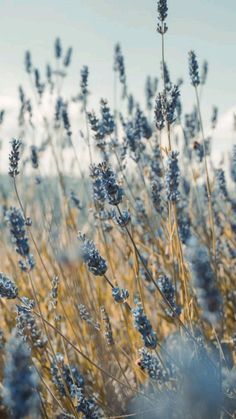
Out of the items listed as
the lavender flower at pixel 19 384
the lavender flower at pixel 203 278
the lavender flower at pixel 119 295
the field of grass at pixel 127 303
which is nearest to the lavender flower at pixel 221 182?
the field of grass at pixel 127 303

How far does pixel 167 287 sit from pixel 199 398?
414 millimetres

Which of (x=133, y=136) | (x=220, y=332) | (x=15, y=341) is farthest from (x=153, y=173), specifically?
(x=15, y=341)

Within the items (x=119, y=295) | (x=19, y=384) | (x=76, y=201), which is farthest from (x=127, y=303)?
(x=76, y=201)

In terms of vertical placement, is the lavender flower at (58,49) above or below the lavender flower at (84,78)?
above

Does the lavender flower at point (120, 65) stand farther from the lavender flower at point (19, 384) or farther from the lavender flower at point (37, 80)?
the lavender flower at point (19, 384)

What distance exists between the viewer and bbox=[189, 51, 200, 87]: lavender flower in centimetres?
205

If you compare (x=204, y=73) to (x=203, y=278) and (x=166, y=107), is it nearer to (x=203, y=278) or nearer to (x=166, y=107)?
(x=166, y=107)

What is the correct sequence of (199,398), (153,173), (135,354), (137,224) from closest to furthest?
(199,398) → (135,354) → (153,173) → (137,224)

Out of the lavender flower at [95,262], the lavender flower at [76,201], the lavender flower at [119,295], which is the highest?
the lavender flower at [76,201]

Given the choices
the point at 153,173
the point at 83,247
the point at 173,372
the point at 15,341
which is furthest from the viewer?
the point at 153,173

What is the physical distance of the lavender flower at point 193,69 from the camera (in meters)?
2.05

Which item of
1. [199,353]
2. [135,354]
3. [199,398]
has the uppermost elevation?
[135,354]

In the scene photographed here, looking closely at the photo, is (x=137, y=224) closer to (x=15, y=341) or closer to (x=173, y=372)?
(x=173, y=372)

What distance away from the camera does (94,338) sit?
2283mm
